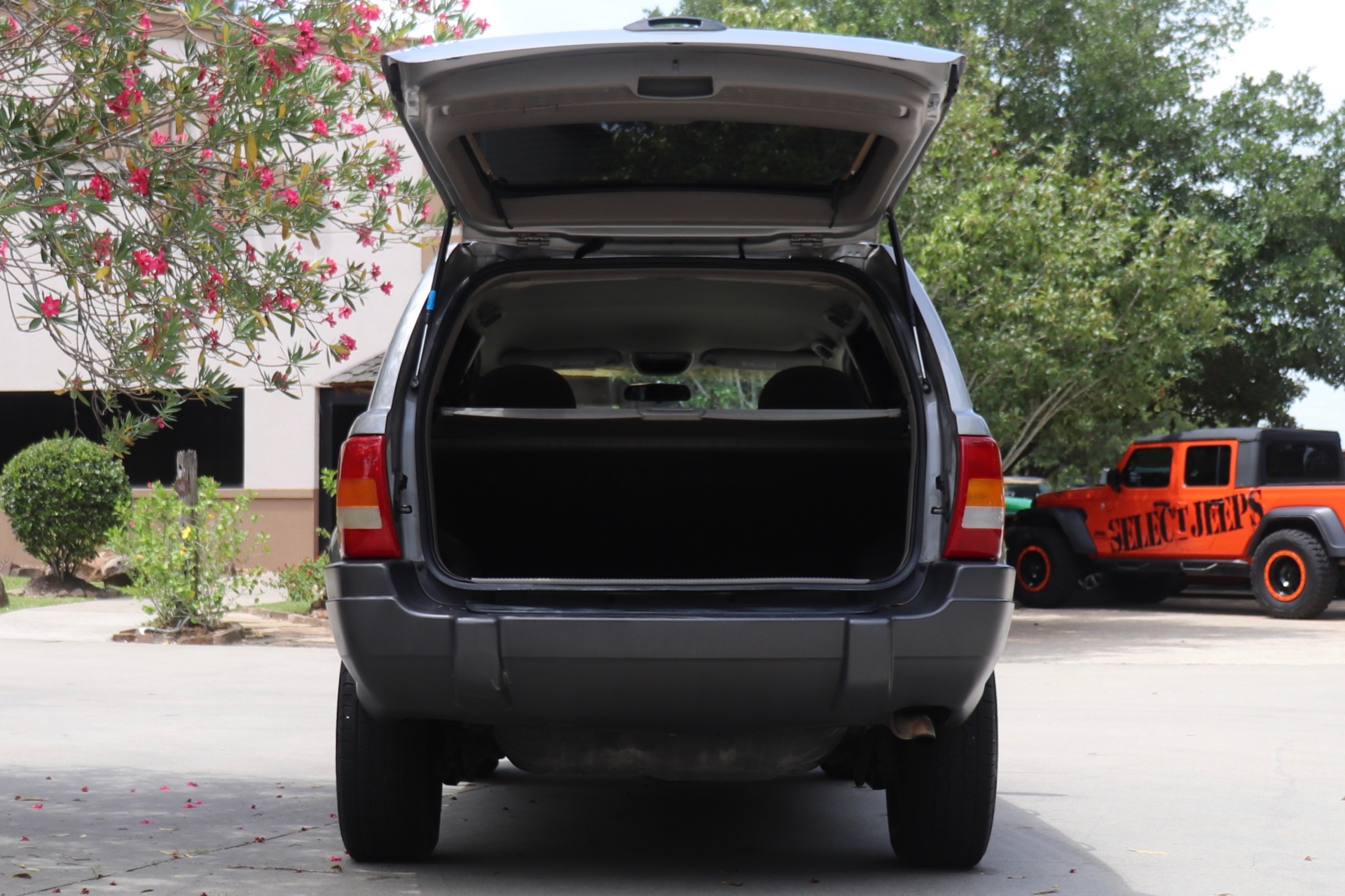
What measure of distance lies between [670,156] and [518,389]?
43.2 inches

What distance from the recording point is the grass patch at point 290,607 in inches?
547

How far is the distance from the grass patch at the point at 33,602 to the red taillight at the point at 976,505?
12.5 m

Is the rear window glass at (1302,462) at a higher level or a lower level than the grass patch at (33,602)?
higher

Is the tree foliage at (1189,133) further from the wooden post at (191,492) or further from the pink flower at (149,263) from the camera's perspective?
the pink flower at (149,263)

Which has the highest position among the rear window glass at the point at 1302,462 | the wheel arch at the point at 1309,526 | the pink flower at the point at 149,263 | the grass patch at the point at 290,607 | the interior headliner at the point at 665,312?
the pink flower at the point at 149,263

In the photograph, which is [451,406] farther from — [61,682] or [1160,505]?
[1160,505]

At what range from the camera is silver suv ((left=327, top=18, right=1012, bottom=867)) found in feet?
11.8

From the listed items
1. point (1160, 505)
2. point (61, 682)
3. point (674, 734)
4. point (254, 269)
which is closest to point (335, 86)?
point (254, 269)

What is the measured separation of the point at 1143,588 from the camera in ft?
59.5

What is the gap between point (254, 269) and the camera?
5.43 metres

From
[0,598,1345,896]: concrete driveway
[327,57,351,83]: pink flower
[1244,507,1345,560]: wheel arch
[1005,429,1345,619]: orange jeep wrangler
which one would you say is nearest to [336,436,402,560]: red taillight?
[0,598,1345,896]: concrete driveway

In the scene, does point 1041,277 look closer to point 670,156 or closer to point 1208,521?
point 1208,521

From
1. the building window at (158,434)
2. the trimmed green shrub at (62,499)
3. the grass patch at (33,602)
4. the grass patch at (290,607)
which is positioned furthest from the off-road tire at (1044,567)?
the grass patch at (33,602)

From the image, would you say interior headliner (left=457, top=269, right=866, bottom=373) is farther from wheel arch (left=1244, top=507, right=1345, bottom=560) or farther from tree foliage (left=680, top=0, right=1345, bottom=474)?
tree foliage (left=680, top=0, right=1345, bottom=474)
